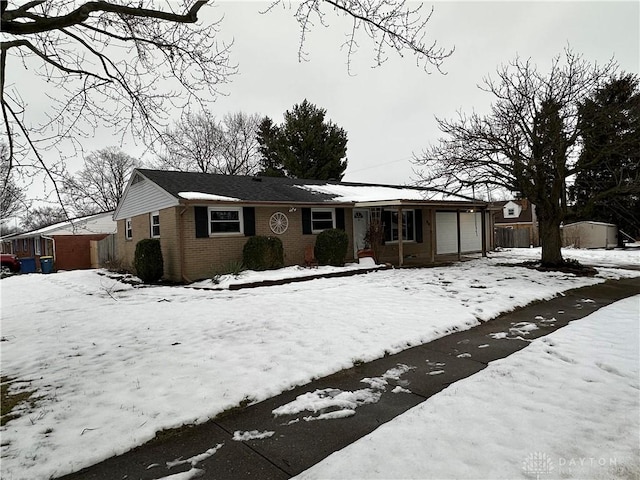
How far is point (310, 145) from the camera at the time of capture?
2784 cm

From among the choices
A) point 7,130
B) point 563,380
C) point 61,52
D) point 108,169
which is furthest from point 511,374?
point 108,169

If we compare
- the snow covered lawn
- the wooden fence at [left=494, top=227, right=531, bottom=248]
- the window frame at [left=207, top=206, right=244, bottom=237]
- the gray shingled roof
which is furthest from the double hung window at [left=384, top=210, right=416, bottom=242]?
the wooden fence at [left=494, top=227, right=531, bottom=248]

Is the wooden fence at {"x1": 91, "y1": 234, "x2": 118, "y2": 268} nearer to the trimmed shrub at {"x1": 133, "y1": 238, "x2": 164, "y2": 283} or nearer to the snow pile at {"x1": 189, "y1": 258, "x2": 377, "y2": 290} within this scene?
the trimmed shrub at {"x1": 133, "y1": 238, "x2": 164, "y2": 283}

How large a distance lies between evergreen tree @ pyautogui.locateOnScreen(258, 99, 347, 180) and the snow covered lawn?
62.0ft

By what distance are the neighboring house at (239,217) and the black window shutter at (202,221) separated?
0.03 meters

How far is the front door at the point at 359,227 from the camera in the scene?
1500cm

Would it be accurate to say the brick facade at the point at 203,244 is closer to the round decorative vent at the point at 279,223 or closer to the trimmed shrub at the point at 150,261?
the round decorative vent at the point at 279,223

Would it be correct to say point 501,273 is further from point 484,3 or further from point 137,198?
point 137,198

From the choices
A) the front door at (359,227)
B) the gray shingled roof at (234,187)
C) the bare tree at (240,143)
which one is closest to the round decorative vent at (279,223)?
the gray shingled roof at (234,187)

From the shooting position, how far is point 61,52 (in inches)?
228

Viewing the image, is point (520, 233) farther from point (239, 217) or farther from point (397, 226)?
point (239, 217)

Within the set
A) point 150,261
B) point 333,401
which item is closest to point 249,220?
point 150,261

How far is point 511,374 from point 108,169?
40.8 meters

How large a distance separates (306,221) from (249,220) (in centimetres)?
228
